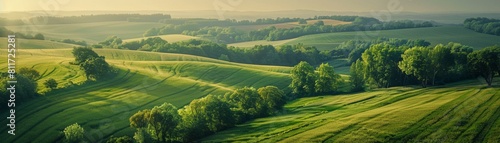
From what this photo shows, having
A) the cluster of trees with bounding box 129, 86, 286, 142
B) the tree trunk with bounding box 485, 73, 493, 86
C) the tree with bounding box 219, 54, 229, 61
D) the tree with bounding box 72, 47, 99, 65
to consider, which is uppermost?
the tree trunk with bounding box 485, 73, 493, 86

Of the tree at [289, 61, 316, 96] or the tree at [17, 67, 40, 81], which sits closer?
the tree at [17, 67, 40, 81]

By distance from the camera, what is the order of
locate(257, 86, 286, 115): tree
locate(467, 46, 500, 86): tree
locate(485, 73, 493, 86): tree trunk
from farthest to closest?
locate(257, 86, 286, 115): tree, locate(467, 46, 500, 86): tree, locate(485, 73, 493, 86): tree trunk

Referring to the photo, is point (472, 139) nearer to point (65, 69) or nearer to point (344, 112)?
point (344, 112)

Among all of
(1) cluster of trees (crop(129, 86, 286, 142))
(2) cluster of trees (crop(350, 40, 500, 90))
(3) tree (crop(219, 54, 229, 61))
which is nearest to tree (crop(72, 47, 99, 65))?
(1) cluster of trees (crop(129, 86, 286, 142))

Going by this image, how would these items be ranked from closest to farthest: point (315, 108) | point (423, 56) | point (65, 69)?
point (315, 108), point (423, 56), point (65, 69)

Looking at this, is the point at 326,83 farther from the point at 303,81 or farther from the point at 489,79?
the point at 489,79

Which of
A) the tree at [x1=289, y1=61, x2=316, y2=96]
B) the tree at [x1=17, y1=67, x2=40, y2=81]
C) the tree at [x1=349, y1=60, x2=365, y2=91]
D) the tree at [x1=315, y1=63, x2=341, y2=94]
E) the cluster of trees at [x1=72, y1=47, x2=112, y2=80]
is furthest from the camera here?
the tree at [x1=289, y1=61, x2=316, y2=96]

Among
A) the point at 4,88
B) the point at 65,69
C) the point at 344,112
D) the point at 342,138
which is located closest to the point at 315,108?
the point at 344,112

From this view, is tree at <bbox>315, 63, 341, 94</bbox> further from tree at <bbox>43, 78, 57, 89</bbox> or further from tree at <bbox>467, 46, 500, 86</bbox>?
tree at <bbox>43, 78, 57, 89</bbox>
